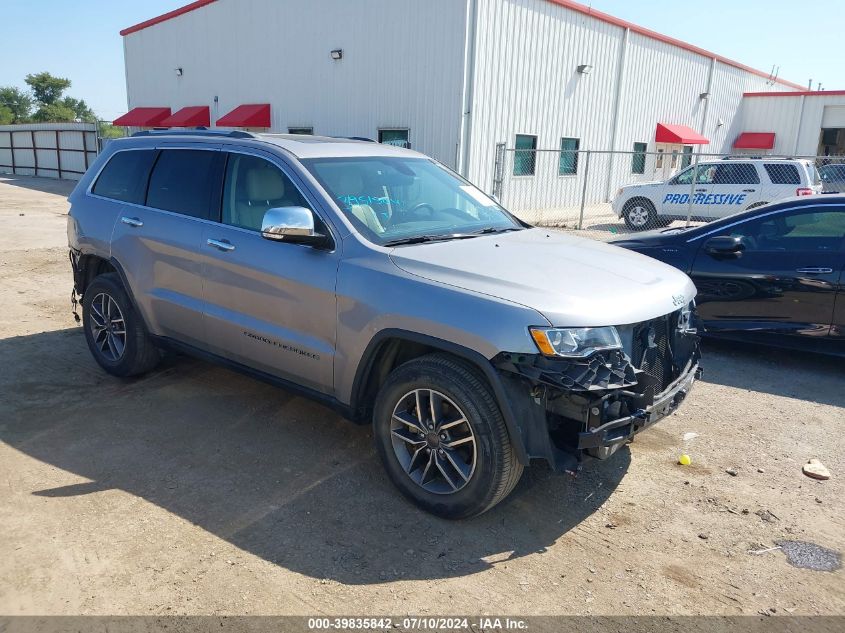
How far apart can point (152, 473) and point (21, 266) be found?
7697 mm

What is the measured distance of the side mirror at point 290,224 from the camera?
3.67 meters

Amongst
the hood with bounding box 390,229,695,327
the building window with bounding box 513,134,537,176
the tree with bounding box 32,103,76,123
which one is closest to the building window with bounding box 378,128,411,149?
the building window with bounding box 513,134,537,176

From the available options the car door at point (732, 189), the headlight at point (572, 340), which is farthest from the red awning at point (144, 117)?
the headlight at point (572, 340)

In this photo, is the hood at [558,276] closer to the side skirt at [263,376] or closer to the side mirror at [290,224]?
the side mirror at [290,224]

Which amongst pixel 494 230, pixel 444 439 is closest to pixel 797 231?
pixel 494 230

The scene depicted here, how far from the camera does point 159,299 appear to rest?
15.9 ft

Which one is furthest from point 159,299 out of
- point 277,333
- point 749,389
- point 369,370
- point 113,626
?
point 749,389

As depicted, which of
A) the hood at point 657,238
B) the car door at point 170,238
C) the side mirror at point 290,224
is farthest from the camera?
the hood at point 657,238

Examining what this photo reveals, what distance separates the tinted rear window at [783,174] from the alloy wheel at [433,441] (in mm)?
13361

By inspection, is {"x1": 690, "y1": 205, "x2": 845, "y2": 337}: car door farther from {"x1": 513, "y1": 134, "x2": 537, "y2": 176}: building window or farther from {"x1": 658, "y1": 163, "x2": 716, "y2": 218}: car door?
{"x1": 513, "y1": 134, "x2": 537, "y2": 176}: building window

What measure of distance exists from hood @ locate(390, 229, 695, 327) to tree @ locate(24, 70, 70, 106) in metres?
100

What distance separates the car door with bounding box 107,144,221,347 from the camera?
4.57m

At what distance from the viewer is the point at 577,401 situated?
3.07 m

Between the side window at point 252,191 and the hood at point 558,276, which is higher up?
the side window at point 252,191
